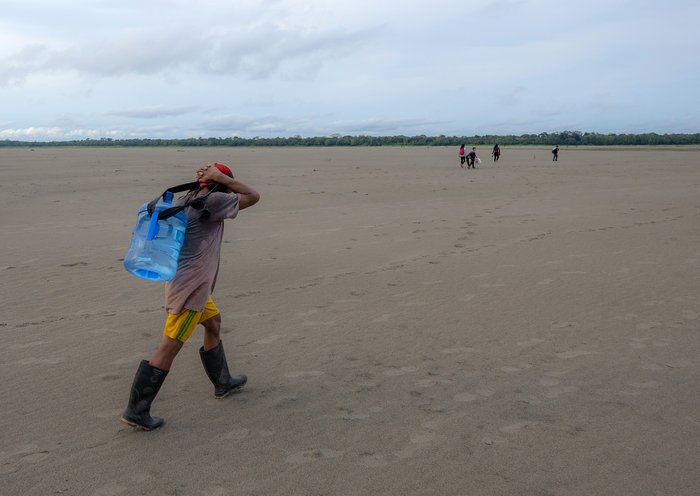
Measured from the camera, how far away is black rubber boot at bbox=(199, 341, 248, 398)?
4.38 meters

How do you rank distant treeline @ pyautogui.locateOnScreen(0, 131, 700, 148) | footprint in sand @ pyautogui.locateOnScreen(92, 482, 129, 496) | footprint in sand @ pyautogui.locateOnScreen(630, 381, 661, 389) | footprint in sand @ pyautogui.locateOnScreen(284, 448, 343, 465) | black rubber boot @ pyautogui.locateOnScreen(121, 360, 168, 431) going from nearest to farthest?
1. footprint in sand @ pyautogui.locateOnScreen(92, 482, 129, 496)
2. footprint in sand @ pyautogui.locateOnScreen(284, 448, 343, 465)
3. black rubber boot @ pyautogui.locateOnScreen(121, 360, 168, 431)
4. footprint in sand @ pyautogui.locateOnScreen(630, 381, 661, 389)
5. distant treeline @ pyautogui.locateOnScreen(0, 131, 700, 148)

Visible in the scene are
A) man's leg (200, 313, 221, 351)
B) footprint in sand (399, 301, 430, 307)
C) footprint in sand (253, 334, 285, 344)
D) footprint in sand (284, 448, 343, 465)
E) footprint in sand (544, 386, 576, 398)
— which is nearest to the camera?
footprint in sand (284, 448, 343, 465)

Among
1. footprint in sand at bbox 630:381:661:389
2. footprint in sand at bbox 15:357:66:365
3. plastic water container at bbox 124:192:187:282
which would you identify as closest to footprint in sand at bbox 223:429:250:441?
plastic water container at bbox 124:192:187:282

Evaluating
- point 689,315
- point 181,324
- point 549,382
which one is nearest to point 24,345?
point 181,324

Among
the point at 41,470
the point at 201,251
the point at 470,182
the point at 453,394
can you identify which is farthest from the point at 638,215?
the point at 41,470

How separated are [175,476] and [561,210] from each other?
13418 mm

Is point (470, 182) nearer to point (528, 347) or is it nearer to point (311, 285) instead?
point (311, 285)

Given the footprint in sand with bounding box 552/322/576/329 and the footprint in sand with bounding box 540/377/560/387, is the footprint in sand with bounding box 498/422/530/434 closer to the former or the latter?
the footprint in sand with bounding box 540/377/560/387

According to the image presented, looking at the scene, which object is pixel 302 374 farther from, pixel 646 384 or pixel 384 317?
pixel 646 384

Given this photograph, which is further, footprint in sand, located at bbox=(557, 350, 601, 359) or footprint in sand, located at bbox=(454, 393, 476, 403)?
footprint in sand, located at bbox=(557, 350, 601, 359)

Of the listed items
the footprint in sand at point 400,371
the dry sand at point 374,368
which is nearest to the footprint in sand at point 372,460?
the dry sand at point 374,368

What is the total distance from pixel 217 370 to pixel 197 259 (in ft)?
3.02

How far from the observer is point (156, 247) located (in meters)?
3.76

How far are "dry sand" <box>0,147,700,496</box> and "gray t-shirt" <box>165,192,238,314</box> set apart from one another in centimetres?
88
